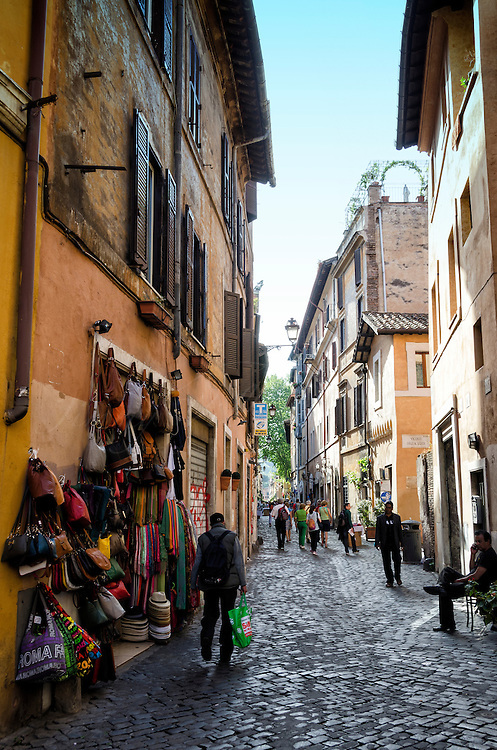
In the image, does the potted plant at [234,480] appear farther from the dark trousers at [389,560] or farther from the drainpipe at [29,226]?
the drainpipe at [29,226]

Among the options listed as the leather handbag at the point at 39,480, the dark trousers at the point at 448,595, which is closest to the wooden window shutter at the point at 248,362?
the dark trousers at the point at 448,595

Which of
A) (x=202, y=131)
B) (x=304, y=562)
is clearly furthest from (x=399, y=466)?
(x=202, y=131)

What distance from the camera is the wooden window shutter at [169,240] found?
31.8 feet

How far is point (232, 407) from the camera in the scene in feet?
60.0

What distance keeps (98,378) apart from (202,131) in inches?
321

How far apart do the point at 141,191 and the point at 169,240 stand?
1451 millimetres

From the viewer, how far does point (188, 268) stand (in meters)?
11.4

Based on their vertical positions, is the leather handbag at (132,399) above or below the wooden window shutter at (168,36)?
below

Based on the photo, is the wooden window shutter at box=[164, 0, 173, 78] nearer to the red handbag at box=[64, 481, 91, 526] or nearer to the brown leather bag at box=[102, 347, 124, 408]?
the brown leather bag at box=[102, 347, 124, 408]

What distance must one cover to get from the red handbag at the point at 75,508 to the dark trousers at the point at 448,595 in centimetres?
520

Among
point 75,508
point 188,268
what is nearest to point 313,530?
point 188,268

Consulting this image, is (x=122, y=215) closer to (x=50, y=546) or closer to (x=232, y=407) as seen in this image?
(x=50, y=546)

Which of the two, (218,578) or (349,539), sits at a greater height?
(218,578)

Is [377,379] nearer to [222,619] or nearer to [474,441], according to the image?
[474,441]
